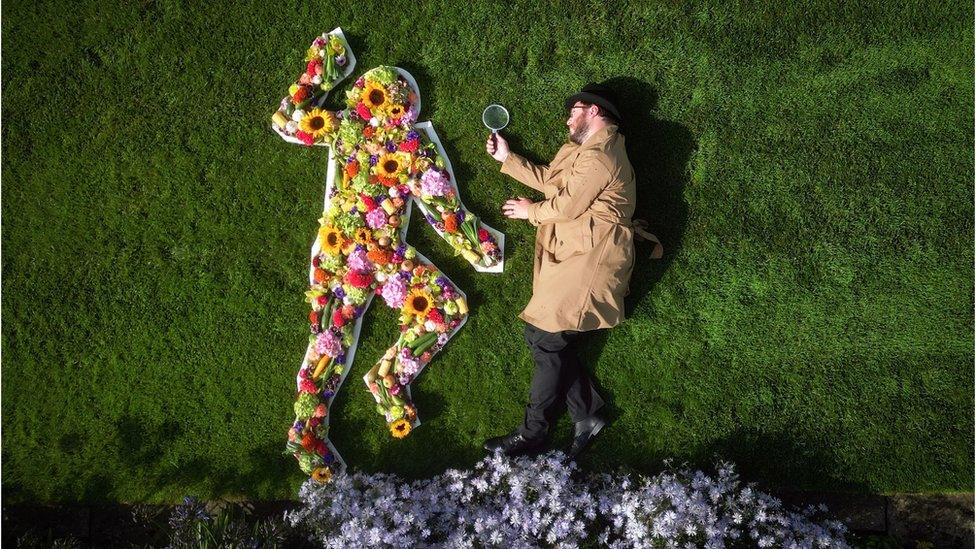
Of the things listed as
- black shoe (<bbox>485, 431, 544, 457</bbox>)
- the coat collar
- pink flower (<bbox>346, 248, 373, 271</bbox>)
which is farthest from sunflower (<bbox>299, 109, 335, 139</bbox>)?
black shoe (<bbox>485, 431, 544, 457</bbox>)

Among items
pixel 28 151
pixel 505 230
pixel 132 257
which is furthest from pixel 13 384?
pixel 505 230

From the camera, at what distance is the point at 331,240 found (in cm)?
532

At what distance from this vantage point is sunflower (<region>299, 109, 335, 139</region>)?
5.31 metres

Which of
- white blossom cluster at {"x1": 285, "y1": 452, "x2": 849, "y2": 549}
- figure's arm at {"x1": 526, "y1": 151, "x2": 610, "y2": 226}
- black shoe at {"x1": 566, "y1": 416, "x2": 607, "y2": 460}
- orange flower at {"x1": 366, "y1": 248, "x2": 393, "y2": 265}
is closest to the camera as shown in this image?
white blossom cluster at {"x1": 285, "y1": 452, "x2": 849, "y2": 549}

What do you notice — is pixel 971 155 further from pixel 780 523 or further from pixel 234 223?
pixel 234 223

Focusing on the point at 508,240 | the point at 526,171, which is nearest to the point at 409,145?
the point at 526,171

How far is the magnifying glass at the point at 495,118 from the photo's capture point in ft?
17.8

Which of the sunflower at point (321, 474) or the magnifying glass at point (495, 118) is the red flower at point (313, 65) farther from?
the sunflower at point (321, 474)

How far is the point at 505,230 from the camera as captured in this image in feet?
18.2

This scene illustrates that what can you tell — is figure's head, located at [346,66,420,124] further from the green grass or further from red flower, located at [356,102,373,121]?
the green grass

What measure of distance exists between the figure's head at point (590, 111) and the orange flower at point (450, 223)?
4.02 ft

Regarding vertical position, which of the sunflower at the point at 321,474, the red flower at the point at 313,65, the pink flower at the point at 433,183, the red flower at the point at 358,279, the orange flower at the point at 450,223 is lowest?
the sunflower at the point at 321,474

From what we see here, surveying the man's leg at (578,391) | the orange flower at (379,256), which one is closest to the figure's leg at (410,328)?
the orange flower at (379,256)

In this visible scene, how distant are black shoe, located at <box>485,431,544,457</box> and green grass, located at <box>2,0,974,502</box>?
0.71 ft
